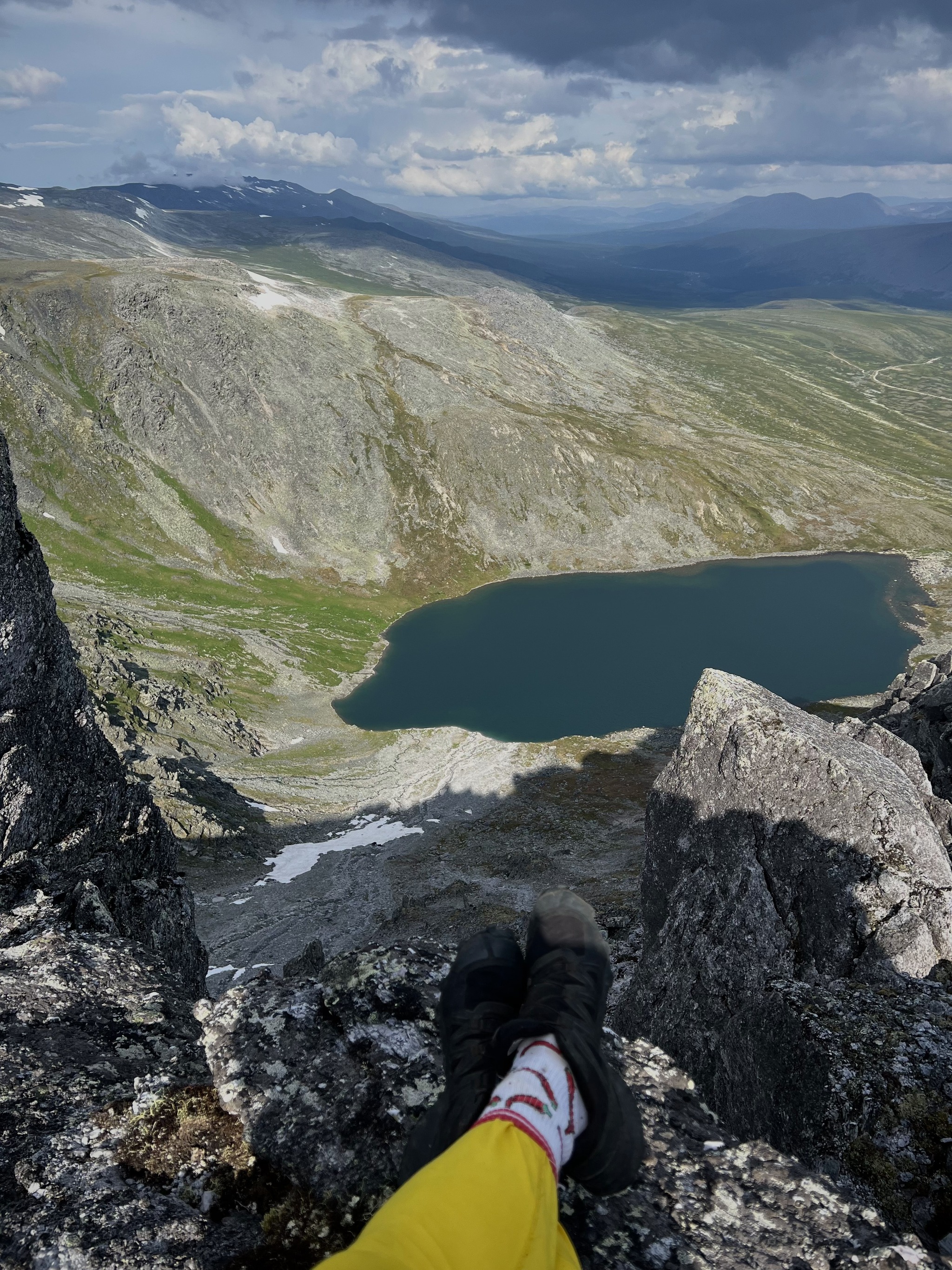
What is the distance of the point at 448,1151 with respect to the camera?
5.04 m

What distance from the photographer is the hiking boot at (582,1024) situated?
626 centimetres

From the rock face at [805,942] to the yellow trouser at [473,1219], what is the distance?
586 centimetres

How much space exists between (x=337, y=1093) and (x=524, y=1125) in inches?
136

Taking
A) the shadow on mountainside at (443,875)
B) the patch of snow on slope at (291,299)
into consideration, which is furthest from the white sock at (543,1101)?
the patch of snow on slope at (291,299)

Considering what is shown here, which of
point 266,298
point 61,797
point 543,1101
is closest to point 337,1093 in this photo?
point 543,1101

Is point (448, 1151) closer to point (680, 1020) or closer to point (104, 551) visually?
point (680, 1020)

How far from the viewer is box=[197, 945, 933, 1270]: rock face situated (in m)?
6.45

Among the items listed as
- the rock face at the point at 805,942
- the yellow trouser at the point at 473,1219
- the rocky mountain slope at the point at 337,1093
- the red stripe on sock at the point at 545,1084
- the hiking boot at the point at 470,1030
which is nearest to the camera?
Result: the yellow trouser at the point at 473,1219

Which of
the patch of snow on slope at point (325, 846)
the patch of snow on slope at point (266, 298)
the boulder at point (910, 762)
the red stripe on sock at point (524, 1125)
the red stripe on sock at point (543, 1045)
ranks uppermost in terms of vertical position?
the patch of snow on slope at point (266, 298)

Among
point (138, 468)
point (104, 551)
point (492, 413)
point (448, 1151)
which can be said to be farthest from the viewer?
point (492, 413)

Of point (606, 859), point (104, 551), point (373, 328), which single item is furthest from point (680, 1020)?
point (373, 328)

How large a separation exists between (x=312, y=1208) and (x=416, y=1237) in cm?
301

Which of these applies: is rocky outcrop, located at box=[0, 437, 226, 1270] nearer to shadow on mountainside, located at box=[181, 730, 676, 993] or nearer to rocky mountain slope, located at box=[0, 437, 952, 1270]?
rocky mountain slope, located at box=[0, 437, 952, 1270]

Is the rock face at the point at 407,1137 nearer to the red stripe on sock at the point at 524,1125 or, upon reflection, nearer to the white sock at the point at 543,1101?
the white sock at the point at 543,1101
